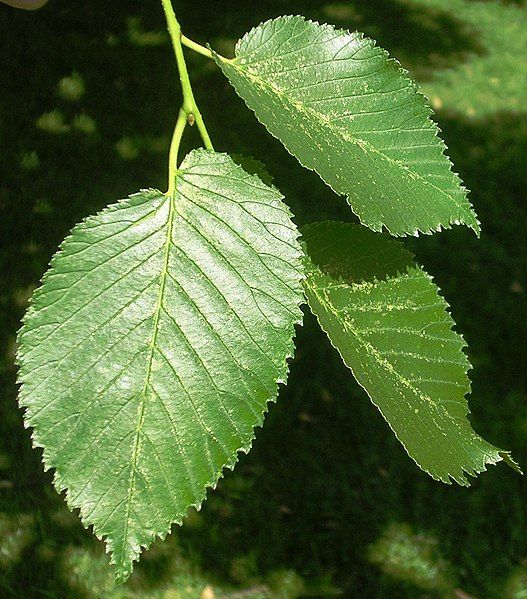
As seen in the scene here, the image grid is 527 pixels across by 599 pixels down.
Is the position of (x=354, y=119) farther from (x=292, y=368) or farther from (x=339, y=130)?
(x=292, y=368)

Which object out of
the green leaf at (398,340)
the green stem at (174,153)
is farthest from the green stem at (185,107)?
the green leaf at (398,340)

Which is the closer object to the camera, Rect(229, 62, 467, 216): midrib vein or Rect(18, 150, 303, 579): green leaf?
Rect(18, 150, 303, 579): green leaf

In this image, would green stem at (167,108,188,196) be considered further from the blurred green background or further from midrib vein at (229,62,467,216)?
the blurred green background

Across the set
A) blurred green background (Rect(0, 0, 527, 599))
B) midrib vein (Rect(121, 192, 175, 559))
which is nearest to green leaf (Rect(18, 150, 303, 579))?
midrib vein (Rect(121, 192, 175, 559))

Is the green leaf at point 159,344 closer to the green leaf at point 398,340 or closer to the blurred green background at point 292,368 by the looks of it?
the green leaf at point 398,340

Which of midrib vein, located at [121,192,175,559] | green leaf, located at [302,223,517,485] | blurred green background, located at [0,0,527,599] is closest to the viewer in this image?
midrib vein, located at [121,192,175,559]

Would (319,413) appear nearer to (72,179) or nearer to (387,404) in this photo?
(72,179)

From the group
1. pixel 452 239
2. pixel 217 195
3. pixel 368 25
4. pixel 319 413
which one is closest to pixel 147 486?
pixel 217 195

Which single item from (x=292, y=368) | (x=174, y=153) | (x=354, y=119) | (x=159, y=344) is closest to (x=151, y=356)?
(x=159, y=344)
